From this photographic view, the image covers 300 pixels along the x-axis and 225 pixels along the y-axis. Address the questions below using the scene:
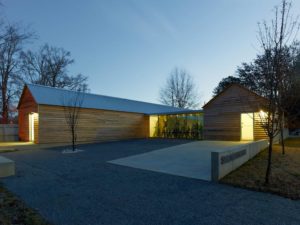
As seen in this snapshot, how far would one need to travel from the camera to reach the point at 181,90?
3391 cm

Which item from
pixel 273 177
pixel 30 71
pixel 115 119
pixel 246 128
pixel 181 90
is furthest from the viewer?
pixel 181 90

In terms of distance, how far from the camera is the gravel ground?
2.96 m

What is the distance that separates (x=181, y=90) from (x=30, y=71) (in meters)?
22.5

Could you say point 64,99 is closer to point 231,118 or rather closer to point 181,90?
point 231,118

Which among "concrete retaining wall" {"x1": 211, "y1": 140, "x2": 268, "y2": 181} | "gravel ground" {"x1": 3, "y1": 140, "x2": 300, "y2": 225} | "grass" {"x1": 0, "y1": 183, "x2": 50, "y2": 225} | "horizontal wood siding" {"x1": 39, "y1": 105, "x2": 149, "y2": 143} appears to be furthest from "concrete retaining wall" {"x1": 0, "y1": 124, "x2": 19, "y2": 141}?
"concrete retaining wall" {"x1": 211, "y1": 140, "x2": 268, "y2": 181}

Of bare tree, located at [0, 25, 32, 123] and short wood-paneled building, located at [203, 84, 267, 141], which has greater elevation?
bare tree, located at [0, 25, 32, 123]

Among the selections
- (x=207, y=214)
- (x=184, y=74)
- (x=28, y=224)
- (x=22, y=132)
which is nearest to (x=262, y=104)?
Answer: (x=207, y=214)

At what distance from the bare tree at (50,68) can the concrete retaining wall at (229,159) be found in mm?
21807

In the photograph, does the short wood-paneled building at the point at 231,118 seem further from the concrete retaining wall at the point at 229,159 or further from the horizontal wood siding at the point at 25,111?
the horizontal wood siding at the point at 25,111

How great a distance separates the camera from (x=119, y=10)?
34.9 feet

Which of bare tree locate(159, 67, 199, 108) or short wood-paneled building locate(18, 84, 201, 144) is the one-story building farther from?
bare tree locate(159, 67, 199, 108)

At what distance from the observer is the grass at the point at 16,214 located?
2854 mm

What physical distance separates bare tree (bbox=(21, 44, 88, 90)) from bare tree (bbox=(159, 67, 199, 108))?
1406 cm

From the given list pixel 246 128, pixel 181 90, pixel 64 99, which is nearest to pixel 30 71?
pixel 64 99
